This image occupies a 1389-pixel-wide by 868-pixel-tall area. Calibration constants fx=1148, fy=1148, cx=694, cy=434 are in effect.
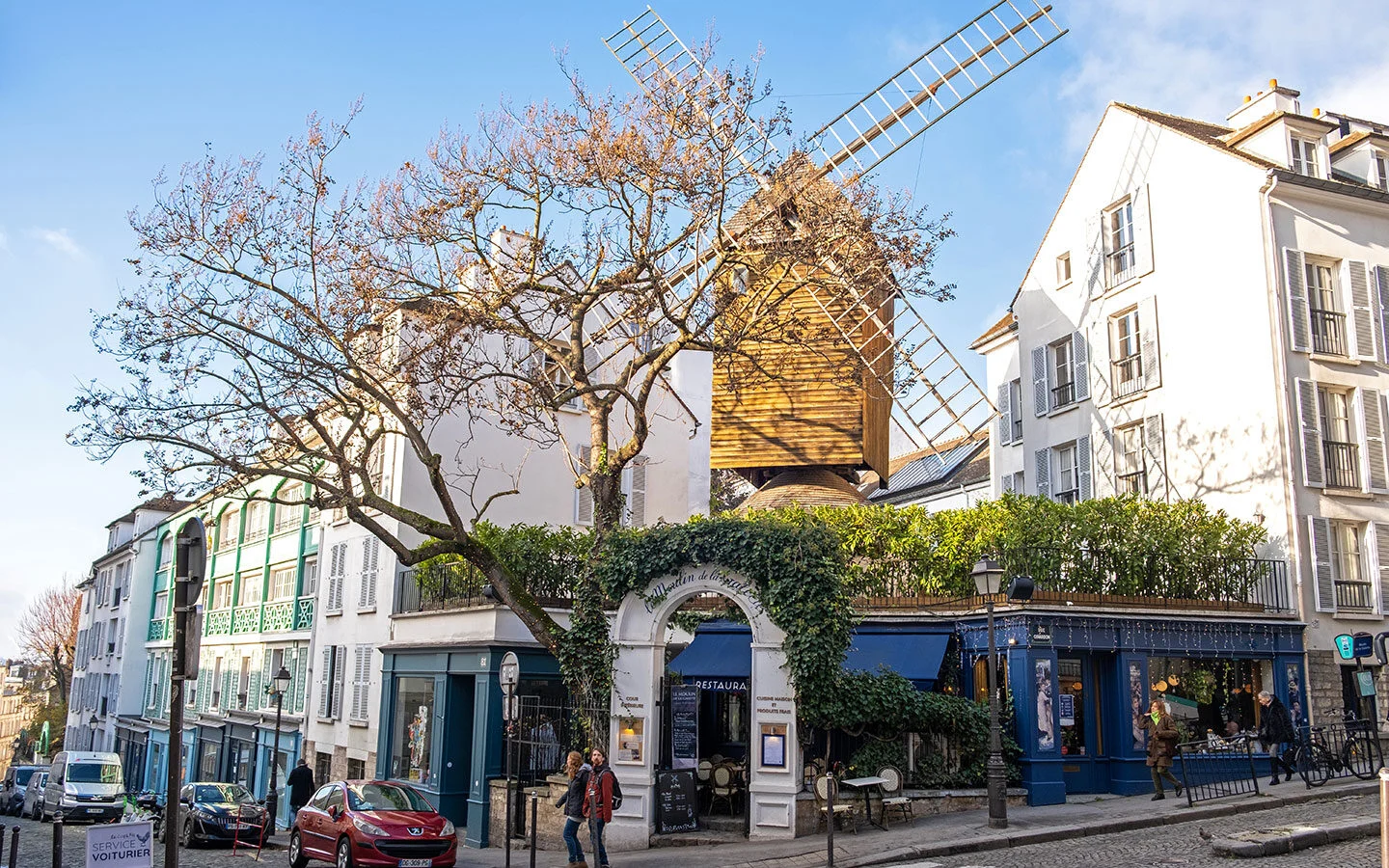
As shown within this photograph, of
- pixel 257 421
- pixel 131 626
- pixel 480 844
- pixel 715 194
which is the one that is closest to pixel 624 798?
pixel 480 844

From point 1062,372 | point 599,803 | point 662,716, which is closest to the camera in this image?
point 599,803

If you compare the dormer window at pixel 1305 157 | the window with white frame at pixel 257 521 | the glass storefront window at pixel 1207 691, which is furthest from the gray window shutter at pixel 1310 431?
the window with white frame at pixel 257 521

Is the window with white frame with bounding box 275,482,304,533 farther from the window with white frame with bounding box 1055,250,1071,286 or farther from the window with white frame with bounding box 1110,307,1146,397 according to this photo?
the window with white frame with bounding box 1110,307,1146,397

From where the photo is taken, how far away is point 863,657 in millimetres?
20391

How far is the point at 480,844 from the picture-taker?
20.7 meters

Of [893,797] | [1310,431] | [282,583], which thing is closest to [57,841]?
[893,797]

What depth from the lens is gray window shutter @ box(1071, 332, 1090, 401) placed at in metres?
27.4

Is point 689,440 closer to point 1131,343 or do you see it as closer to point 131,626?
point 1131,343

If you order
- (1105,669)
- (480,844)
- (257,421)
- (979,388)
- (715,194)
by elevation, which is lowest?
(480,844)

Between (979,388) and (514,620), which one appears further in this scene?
(979,388)

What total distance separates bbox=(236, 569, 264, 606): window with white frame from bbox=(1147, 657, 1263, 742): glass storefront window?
28.6 m

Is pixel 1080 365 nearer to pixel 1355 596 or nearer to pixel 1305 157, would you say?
pixel 1305 157

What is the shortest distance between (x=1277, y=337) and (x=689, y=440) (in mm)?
15316

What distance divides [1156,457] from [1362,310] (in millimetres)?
4986
